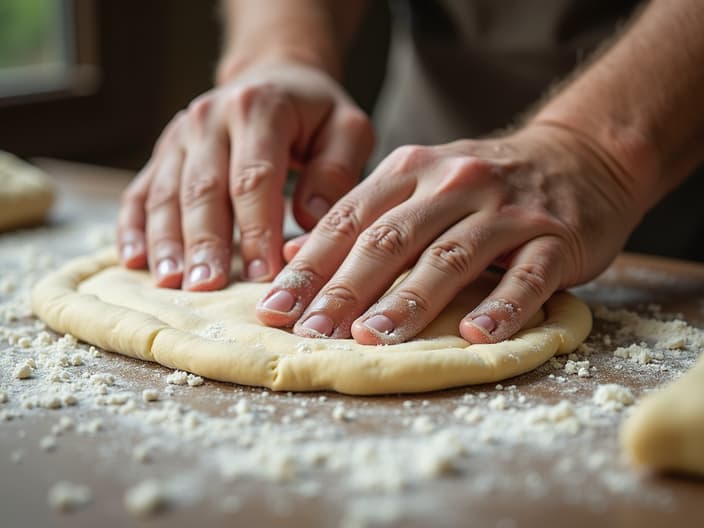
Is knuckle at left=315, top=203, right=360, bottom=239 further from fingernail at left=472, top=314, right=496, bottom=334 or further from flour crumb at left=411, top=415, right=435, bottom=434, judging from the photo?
flour crumb at left=411, top=415, right=435, bottom=434

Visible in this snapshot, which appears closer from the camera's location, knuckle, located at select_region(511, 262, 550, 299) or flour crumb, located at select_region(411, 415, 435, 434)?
flour crumb, located at select_region(411, 415, 435, 434)

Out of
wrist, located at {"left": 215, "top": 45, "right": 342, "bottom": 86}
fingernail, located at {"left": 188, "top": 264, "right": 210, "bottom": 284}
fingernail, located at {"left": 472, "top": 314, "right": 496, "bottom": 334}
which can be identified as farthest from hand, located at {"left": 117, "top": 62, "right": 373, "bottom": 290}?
fingernail, located at {"left": 472, "top": 314, "right": 496, "bottom": 334}

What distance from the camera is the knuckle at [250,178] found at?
5.28 ft

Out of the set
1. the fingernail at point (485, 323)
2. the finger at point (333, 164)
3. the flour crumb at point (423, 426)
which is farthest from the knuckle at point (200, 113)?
the flour crumb at point (423, 426)

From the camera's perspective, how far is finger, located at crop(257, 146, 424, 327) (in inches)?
52.7

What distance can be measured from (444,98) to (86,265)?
3.84 feet

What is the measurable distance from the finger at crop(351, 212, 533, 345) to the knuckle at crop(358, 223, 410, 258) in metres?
0.04

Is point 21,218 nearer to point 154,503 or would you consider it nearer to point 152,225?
point 152,225

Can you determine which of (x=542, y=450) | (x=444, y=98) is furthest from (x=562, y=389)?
(x=444, y=98)

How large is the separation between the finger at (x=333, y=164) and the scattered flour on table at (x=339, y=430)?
0.46 m

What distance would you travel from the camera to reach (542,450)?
1035mm

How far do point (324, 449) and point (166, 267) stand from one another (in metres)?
0.70

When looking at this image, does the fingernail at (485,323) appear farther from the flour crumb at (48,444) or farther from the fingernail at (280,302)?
the flour crumb at (48,444)

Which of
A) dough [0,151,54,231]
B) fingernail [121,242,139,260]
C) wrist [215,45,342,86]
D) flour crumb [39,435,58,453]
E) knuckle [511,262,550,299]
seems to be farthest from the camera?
dough [0,151,54,231]
